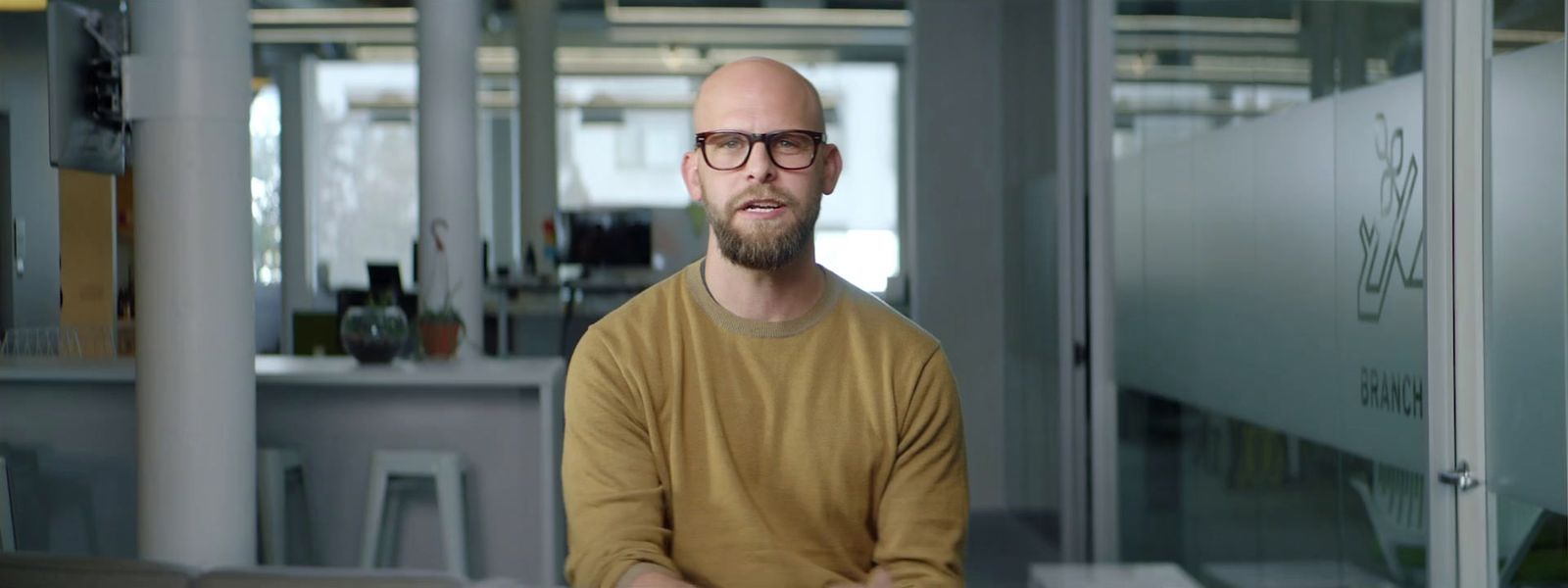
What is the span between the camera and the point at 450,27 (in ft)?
20.1

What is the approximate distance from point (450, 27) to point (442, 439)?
6.66 feet

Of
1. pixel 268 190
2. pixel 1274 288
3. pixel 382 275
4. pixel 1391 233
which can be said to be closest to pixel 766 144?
pixel 1391 233

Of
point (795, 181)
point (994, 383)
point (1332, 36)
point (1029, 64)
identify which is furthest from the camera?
point (994, 383)

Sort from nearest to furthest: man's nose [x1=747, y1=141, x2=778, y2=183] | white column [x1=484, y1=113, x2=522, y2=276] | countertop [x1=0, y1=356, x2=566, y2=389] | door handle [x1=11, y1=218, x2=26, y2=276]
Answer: man's nose [x1=747, y1=141, x2=778, y2=183] < countertop [x1=0, y1=356, x2=566, y2=389] < door handle [x1=11, y1=218, x2=26, y2=276] < white column [x1=484, y1=113, x2=522, y2=276]

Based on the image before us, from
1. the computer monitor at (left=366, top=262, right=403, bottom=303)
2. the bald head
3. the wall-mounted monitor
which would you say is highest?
the wall-mounted monitor

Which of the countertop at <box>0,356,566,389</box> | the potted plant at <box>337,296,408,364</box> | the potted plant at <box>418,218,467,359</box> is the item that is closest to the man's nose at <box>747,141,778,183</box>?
the countertop at <box>0,356,566,389</box>

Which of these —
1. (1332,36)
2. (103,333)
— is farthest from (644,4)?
(1332,36)

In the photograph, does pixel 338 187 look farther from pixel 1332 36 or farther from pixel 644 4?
pixel 1332 36

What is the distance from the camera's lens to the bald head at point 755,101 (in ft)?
5.18

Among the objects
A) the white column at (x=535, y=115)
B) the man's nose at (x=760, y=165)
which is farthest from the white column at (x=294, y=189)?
the man's nose at (x=760, y=165)

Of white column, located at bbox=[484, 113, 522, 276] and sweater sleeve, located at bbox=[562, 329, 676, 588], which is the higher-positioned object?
white column, located at bbox=[484, 113, 522, 276]

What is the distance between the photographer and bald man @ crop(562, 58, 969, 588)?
165cm

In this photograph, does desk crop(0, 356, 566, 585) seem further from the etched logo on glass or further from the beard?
the beard

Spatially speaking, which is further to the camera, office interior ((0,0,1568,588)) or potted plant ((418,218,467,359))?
potted plant ((418,218,467,359))
